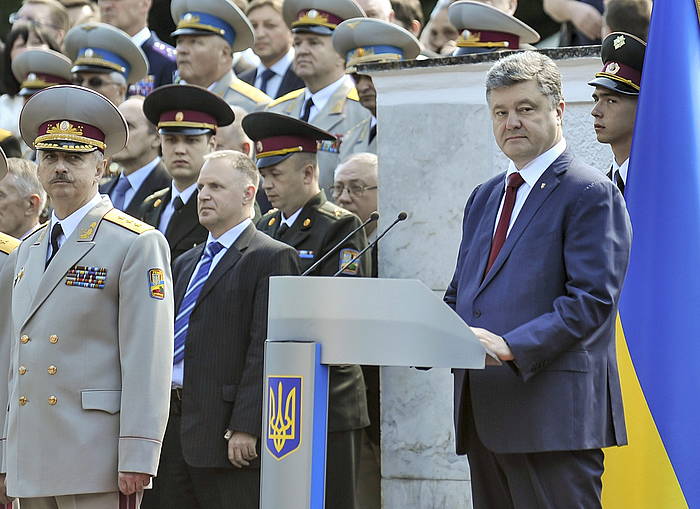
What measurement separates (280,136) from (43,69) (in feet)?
10.8

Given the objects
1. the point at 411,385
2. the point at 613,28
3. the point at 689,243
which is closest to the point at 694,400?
the point at 689,243

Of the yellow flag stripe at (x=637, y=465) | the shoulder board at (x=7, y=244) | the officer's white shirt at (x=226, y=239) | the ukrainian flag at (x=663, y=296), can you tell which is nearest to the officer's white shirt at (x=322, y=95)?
the officer's white shirt at (x=226, y=239)

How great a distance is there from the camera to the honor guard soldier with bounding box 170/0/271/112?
8.59 metres

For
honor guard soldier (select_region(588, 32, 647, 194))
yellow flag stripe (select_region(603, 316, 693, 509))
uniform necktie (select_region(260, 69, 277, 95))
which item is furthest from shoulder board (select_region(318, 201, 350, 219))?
uniform necktie (select_region(260, 69, 277, 95))

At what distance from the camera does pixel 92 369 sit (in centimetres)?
496

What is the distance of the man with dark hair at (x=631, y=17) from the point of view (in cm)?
639

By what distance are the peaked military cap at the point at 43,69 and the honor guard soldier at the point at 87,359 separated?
14.2ft

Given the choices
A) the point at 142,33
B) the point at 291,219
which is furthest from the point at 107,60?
the point at 291,219

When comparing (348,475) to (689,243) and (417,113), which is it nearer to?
(417,113)

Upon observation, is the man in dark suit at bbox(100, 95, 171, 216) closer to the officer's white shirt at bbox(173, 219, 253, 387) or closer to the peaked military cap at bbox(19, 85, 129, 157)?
the officer's white shirt at bbox(173, 219, 253, 387)

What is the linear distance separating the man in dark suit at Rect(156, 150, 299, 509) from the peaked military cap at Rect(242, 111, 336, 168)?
1.42ft

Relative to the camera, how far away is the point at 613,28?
6465mm

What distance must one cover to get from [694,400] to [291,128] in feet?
9.20

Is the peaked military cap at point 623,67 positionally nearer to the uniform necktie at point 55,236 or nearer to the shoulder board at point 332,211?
the shoulder board at point 332,211
